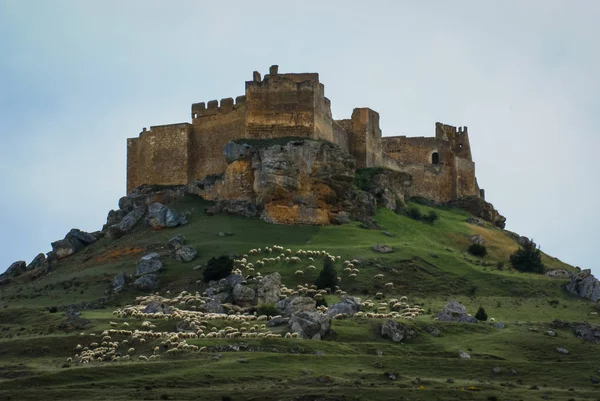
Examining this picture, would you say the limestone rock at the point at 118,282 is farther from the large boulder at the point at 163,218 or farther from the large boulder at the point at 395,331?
the large boulder at the point at 395,331

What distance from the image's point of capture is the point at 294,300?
6391cm

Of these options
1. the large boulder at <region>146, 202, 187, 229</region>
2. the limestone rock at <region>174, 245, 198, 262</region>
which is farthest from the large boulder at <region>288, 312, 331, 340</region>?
the large boulder at <region>146, 202, 187, 229</region>

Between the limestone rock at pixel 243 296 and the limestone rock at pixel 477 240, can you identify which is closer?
the limestone rock at pixel 243 296

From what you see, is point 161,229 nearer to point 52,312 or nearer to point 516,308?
point 52,312

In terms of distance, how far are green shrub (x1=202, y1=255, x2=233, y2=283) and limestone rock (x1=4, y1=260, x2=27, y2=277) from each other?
2028cm

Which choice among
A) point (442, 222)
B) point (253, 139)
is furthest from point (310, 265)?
point (442, 222)

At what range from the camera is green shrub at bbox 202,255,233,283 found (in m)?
71.2

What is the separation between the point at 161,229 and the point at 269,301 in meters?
21.4

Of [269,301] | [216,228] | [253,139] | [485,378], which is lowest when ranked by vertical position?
[485,378]

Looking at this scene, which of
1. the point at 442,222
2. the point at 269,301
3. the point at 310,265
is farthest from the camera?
the point at 442,222

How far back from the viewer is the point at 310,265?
2926 inches

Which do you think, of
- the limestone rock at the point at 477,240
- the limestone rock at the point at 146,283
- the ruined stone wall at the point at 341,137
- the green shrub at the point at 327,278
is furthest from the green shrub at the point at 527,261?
the limestone rock at the point at 146,283

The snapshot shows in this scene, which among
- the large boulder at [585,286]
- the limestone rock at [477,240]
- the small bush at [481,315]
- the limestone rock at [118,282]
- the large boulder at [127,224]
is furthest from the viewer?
the limestone rock at [477,240]

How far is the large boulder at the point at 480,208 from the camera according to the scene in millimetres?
105438
